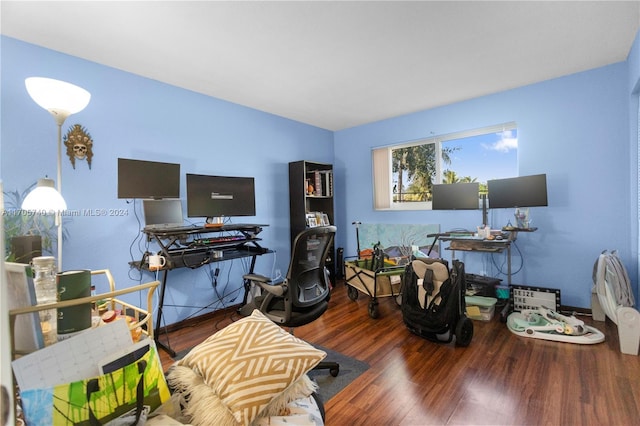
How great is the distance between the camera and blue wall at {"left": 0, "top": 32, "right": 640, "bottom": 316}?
2256mm

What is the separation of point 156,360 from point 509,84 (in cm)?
399

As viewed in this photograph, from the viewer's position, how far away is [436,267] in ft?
8.25

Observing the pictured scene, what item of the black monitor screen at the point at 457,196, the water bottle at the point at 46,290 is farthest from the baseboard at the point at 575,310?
the water bottle at the point at 46,290

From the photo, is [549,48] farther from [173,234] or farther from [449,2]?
[173,234]

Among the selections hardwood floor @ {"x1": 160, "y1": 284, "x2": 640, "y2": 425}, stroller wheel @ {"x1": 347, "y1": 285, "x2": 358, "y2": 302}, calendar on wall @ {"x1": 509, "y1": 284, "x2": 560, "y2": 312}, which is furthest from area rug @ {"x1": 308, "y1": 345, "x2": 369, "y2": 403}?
calendar on wall @ {"x1": 509, "y1": 284, "x2": 560, "y2": 312}

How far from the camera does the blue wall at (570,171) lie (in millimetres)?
2787

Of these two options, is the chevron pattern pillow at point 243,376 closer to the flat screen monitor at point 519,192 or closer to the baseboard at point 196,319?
the baseboard at point 196,319

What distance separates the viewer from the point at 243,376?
3.24 ft

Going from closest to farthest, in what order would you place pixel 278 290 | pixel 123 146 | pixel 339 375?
pixel 278 290, pixel 339 375, pixel 123 146

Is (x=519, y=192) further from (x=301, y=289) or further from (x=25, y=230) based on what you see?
(x=25, y=230)

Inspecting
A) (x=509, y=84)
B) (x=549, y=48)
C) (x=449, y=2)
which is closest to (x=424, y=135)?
(x=509, y=84)

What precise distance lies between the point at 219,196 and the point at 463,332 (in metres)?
2.67

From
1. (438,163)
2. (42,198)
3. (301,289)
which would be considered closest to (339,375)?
(301,289)

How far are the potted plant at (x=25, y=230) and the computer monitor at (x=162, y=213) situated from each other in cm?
64
